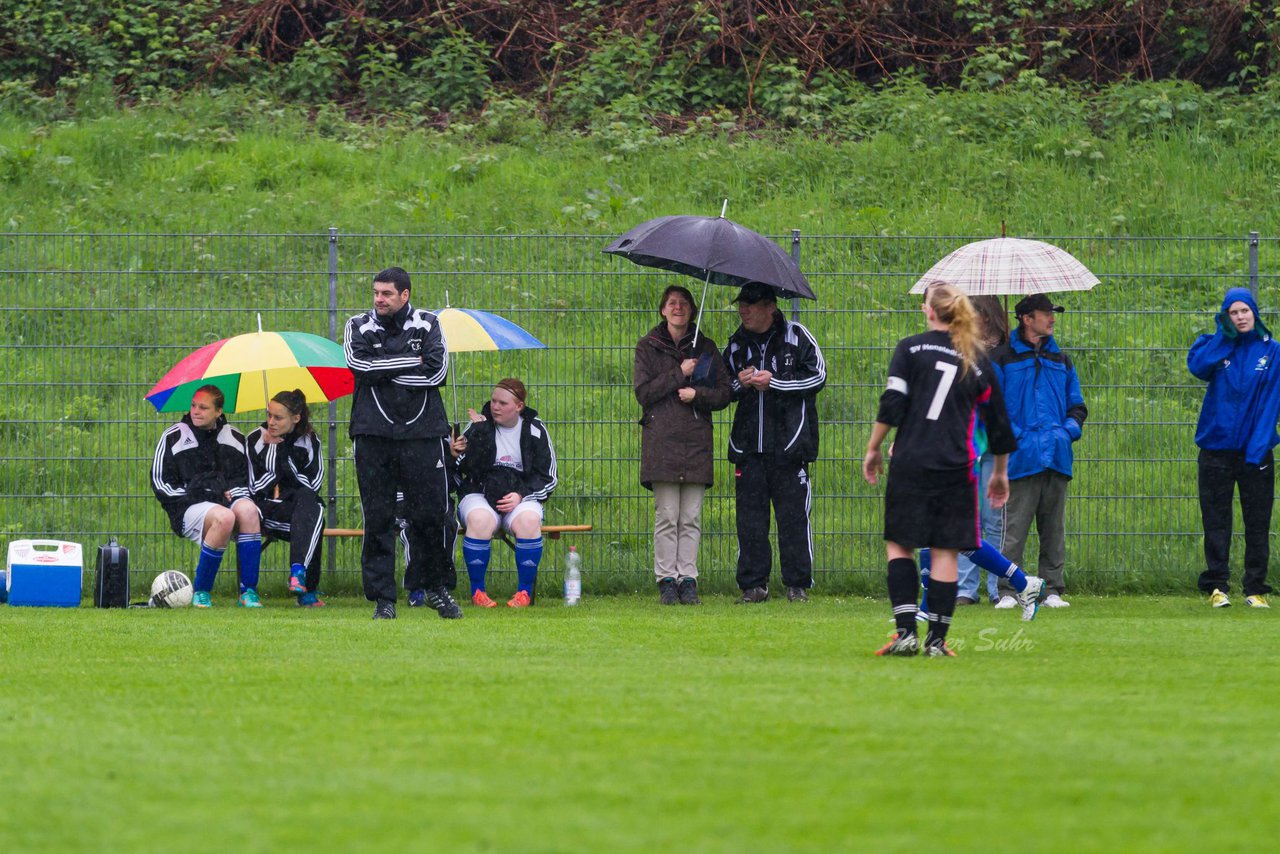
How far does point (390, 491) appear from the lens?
940cm

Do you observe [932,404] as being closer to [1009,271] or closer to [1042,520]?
[1009,271]

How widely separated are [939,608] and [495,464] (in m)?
3.95

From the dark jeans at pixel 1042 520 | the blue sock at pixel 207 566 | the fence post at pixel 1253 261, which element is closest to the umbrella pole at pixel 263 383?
the blue sock at pixel 207 566

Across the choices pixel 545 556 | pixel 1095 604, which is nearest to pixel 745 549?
pixel 545 556

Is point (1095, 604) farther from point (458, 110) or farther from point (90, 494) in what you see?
point (458, 110)

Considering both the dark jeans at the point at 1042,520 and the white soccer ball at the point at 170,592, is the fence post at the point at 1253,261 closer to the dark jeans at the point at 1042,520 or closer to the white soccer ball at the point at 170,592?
the dark jeans at the point at 1042,520

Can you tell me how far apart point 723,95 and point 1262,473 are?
9331 mm

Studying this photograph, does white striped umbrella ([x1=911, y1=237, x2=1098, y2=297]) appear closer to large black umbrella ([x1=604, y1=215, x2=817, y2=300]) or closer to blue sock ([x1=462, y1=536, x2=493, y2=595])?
large black umbrella ([x1=604, y1=215, x2=817, y2=300])

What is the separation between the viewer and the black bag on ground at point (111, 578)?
10.5 meters

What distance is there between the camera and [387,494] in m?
9.39

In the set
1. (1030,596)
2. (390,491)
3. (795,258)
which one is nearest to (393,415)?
(390,491)

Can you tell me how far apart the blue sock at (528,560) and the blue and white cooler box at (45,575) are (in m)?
2.60

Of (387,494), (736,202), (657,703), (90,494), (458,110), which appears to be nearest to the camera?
(657,703)

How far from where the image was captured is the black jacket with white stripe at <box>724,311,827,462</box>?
10.7 meters
